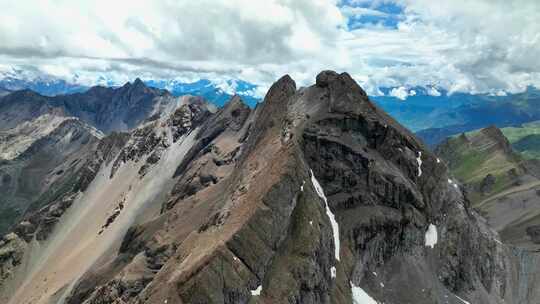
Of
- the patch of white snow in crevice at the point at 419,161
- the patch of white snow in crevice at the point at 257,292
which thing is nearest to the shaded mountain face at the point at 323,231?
the patch of white snow in crevice at the point at 257,292

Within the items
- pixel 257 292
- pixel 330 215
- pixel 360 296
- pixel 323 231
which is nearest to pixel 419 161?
pixel 330 215

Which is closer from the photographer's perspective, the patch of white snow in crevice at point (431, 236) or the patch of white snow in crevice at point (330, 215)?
the patch of white snow in crevice at point (330, 215)

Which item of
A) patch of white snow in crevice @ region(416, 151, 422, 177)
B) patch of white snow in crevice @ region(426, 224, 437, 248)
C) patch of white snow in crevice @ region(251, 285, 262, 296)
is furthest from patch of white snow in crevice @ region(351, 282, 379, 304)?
patch of white snow in crevice @ region(416, 151, 422, 177)

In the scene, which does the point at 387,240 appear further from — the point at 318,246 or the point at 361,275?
the point at 318,246

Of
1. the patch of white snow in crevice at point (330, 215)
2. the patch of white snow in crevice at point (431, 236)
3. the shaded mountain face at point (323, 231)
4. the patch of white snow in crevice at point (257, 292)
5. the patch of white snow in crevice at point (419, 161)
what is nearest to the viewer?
the patch of white snow in crevice at point (257, 292)

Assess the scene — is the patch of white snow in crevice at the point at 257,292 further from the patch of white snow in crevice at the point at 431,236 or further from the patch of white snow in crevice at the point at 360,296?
the patch of white snow in crevice at the point at 431,236

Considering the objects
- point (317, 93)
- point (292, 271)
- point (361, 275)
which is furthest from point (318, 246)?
point (317, 93)
